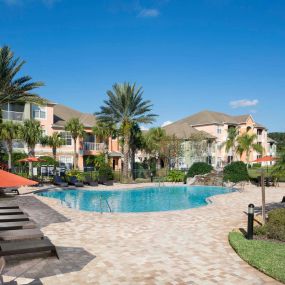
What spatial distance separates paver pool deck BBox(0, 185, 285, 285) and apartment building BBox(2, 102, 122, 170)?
28.9 meters

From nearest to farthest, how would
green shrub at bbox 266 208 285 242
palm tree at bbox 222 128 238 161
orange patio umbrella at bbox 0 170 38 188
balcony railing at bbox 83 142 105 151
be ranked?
1. orange patio umbrella at bbox 0 170 38 188
2. green shrub at bbox 266 208 285 242
3. balcony railing at bbox 83 142 105 151
4. palm tree at bbox 222 128 238 161

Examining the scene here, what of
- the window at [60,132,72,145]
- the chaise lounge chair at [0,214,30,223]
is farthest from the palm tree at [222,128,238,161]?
the chaise lounge chair at [0,214,30,223]

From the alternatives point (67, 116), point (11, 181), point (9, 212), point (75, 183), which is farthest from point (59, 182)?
point (67, 116)

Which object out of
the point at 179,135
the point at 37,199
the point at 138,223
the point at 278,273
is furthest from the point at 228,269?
the point at 179,135

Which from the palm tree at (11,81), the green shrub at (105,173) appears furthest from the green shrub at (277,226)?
the green shrub at (105,173)

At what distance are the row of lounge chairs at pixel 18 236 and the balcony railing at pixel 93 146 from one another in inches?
1475

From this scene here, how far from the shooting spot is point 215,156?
205 feet

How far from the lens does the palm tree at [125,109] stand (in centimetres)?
3631

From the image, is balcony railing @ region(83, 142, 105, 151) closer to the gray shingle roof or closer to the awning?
the awning

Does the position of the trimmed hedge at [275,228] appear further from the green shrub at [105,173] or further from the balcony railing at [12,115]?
the balcony railing at [12,115]

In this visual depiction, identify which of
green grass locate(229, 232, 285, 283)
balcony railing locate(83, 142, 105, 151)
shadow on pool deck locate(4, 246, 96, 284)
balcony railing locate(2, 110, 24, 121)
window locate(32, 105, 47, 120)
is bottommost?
shadow on pool deck locate(4, 246, 96, 284)

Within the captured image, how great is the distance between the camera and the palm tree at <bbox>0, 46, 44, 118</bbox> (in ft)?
67.4

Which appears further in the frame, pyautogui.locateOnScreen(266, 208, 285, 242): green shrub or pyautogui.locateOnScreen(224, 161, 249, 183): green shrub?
pyautogui.locateOnScreen(224, 161, 249, 183): green shrub

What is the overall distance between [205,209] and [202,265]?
914cm
